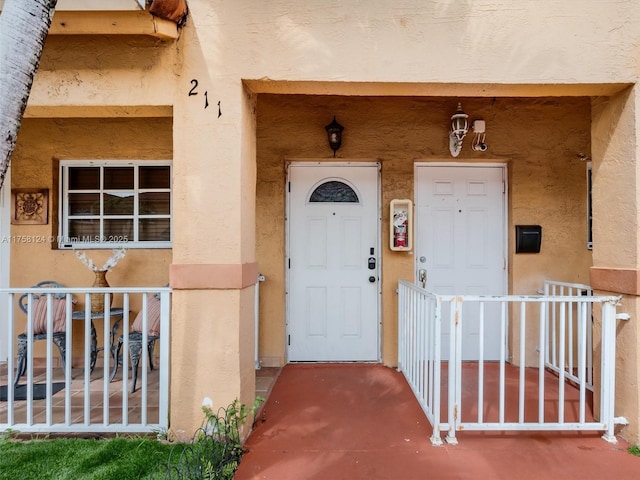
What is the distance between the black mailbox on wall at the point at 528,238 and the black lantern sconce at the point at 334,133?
2.23m

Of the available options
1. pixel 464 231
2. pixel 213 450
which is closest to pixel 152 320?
pixel 213 450

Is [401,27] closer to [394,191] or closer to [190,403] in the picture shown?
[394,191]

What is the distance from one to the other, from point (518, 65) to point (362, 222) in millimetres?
2127

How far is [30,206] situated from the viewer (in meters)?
4.05

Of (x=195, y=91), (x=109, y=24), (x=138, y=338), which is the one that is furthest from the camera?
(x=138, y=338)

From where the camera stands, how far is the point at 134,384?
3316 mm

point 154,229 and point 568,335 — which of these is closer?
point 568,335

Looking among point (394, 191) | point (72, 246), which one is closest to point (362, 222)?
point (394, 191)

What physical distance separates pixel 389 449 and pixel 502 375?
966 millimetres

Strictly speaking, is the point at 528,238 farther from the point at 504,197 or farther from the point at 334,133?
the point at 334,133

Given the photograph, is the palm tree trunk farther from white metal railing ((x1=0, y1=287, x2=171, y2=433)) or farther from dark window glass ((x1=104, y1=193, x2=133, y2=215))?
dark window glass ((x1=104, y1=193, x2=133, y2=215))

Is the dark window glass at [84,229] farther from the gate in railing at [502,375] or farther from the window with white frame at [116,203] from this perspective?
the gate in railing at [502,375]

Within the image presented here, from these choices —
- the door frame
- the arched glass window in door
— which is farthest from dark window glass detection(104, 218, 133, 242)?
the door frame

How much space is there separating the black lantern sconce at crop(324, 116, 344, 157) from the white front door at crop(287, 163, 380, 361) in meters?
0.28
